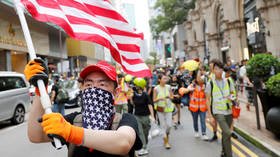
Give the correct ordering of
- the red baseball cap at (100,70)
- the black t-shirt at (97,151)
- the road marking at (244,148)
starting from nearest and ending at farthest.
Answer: the black t-shirt at (97,151) < the red baseball cap at (100,70) < the road marking at (244,148)

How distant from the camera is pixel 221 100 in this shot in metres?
6.29

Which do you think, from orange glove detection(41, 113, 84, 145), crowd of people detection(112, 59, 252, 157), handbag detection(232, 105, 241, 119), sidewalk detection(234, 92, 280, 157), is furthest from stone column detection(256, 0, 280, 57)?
orange glove detection(41, 113, 84, 145)

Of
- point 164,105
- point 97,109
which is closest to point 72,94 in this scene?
point 164,105

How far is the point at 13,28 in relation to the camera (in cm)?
2517

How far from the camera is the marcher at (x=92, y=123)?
181cm

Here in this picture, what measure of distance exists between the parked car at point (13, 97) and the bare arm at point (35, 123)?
1001 cm

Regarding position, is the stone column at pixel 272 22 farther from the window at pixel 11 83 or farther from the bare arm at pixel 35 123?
the bare arm at pixel 35 123

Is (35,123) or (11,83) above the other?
(11,83)

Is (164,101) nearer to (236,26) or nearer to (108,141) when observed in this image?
(108,141)

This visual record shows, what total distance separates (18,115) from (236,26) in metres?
16.4

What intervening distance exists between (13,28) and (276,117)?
22.9m

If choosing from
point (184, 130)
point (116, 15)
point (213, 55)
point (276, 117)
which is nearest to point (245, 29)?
point (213, 55)

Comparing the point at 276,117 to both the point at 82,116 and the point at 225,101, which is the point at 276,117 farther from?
the point at 82,116

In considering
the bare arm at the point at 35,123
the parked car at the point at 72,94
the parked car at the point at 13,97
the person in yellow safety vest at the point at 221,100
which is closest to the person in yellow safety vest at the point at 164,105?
the person in yellow safety vest at the point at 221,100
